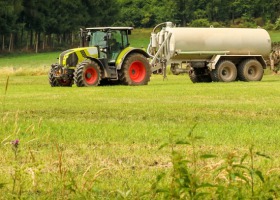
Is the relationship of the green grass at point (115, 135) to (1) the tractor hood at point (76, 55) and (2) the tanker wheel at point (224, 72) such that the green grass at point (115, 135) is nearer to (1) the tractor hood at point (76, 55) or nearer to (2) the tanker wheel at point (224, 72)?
(1) the tractor hood at point (76, 55)

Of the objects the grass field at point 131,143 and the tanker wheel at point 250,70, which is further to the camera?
the tanker wheel at point 250,70

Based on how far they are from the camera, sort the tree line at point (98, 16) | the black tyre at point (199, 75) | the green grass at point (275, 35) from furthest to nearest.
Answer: the green grass at point (275, 35) < the tree line at point (98, 16) < the black tyre at point (199, 75)

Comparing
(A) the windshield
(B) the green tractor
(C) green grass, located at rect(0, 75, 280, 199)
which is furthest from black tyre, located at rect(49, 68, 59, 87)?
(C) green grass, located at rect(0, 75, 280, 199)

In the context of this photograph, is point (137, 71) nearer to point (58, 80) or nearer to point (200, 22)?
point (58, 80)

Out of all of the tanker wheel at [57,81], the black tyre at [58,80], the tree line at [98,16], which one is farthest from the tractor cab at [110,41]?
the tree line at [98,16]

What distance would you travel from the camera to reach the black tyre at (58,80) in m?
29.9

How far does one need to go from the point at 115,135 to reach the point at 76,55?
18.8 m

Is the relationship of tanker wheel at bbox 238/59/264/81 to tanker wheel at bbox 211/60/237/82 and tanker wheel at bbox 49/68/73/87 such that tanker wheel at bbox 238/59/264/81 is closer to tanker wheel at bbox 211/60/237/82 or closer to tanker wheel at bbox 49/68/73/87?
tanker wheel at bbox 211/60/237/82

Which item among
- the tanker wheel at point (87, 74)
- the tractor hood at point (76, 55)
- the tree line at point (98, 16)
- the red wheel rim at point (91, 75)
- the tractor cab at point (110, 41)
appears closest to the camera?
the tanker wheel at point (87, 74)

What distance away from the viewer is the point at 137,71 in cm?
3028

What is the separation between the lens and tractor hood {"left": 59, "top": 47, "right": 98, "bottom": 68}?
29.3m

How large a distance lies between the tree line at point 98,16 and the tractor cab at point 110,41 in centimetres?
5401

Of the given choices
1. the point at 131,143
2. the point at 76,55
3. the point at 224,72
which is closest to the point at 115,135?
the point at 131,143

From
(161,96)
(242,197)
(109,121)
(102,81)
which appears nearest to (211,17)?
(102,81)
